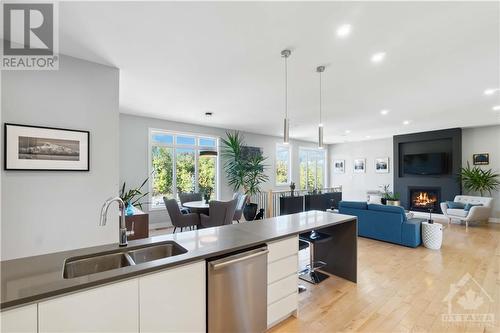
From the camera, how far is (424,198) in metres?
7.41

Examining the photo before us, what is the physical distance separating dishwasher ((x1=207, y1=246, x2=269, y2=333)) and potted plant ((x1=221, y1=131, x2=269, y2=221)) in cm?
435

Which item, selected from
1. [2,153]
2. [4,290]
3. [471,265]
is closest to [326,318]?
[4,290]

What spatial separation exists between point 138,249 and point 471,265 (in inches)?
184

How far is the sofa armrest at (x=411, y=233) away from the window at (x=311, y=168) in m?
Answer: 4.88

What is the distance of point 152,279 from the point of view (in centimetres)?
138

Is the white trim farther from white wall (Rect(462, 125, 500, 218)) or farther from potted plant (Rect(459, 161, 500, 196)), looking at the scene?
potted plant (Rect(459, 161, 500, 196))

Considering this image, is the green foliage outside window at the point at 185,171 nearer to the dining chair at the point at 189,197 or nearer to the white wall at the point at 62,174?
the dining chair at the point at 189,197

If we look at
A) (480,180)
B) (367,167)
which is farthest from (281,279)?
(367,167)

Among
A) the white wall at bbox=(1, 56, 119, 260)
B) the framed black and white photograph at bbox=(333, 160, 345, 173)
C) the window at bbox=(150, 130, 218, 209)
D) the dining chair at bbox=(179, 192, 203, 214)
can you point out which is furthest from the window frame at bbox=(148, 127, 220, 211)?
the framed black and white photograph at bbox=(333, 160, 345, 173)

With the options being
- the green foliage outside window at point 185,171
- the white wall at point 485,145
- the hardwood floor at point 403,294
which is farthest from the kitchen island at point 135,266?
the white wall at point 485,145

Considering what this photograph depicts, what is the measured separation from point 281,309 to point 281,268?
1.27 feet

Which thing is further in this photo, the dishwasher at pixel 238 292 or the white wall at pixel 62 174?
the white wall at pixel 62 174

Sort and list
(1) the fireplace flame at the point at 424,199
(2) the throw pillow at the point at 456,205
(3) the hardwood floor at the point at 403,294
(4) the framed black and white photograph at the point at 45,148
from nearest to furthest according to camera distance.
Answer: (3) the hardwood floor at the point at 403,294
(4) the framed black and white photograph at the point at 45,148
(2) the throw pillow at the point at 456,205
(1) the fireplace flame at the point at 424,199

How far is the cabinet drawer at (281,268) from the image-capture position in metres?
2.02
